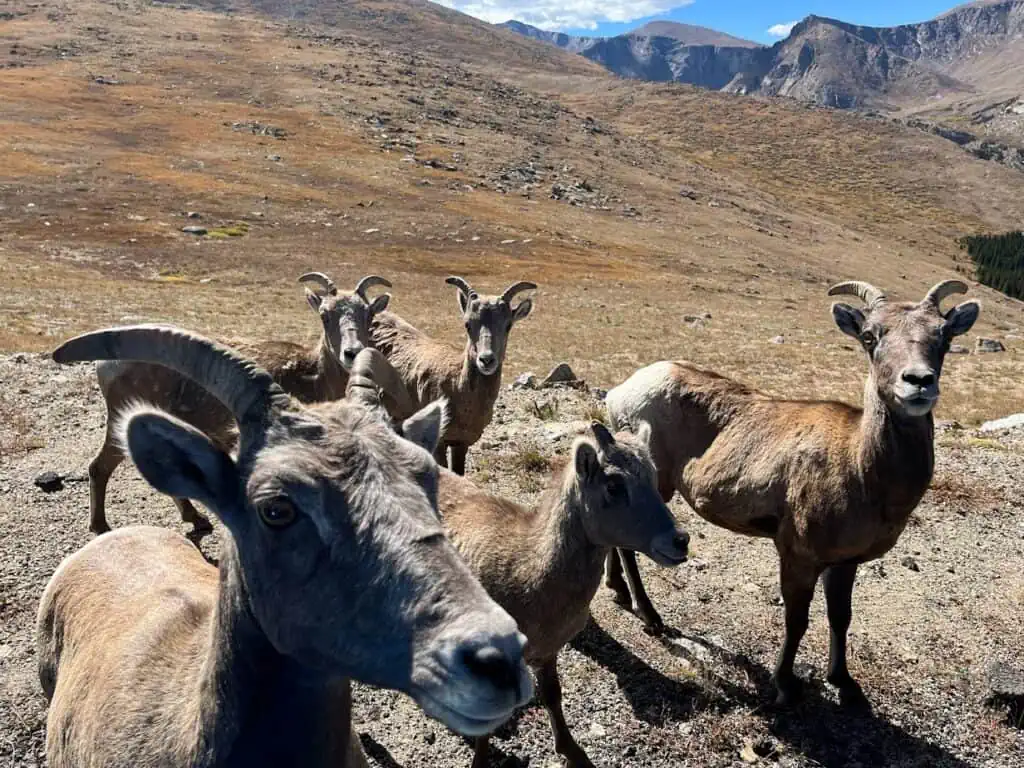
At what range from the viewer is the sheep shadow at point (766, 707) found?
613 cm

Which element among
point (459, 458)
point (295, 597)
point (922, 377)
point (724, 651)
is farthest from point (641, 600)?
point (295, 597)

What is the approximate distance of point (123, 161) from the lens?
59688 mm

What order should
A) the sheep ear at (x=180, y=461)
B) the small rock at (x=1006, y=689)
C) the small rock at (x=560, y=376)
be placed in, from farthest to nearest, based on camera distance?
the small rock at (x=560, y=376) < the small rock at (x=1006, y=689) < the sheep ear at (x=180, y=461)

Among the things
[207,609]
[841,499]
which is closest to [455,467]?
[841,499]

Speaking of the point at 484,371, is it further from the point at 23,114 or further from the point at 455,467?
the point at 23,114

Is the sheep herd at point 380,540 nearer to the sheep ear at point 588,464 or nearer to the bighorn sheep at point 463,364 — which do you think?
the sheep ear at point 588,464

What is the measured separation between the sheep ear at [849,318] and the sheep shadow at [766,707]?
11.1 feet

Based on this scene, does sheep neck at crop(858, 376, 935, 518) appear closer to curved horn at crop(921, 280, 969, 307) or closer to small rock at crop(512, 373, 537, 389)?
curved horn at crop(921, 280, 969, 307)

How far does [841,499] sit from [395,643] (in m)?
5.13

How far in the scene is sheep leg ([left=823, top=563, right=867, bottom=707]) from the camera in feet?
22.1

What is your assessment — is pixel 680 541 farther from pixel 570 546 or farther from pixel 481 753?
pixel 481 753

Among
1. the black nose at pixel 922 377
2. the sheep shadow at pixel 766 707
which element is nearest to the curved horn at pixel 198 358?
the sheep shadow at pixel 766 707

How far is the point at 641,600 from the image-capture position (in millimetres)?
7727

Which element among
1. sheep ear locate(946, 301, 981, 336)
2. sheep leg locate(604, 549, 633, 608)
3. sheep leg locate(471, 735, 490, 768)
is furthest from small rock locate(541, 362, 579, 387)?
sheep leg locate(471, 735, 490, 768)
